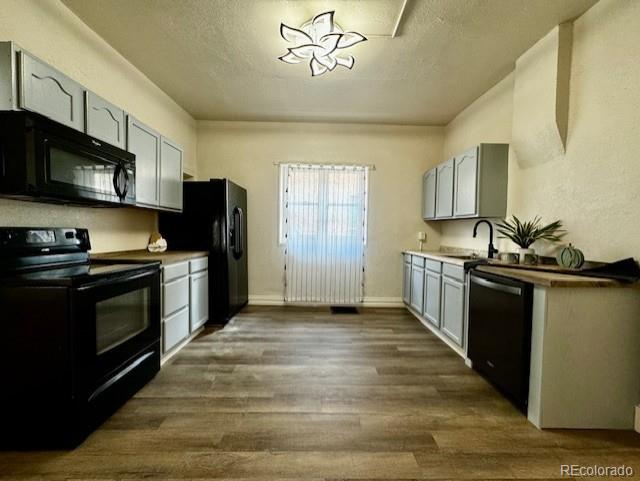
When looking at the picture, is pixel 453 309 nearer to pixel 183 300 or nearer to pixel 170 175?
pixel 183 300

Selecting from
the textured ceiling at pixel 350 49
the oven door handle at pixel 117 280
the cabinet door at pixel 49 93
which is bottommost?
the oven door handle at pixel 117 280

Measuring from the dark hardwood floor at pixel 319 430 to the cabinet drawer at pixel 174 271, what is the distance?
28.8 inches

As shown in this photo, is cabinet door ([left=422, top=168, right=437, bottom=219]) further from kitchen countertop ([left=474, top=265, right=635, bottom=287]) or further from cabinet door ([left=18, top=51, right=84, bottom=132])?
cabinet door ([left=18, top=51, right=84, bottom=132])

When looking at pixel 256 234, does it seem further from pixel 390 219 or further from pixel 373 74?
pixel 373 74

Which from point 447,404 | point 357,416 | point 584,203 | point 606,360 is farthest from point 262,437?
point 584,203

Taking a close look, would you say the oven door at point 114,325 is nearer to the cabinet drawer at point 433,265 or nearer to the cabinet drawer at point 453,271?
the cabinet drawer at point 453,271

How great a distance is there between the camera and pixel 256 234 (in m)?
4.58

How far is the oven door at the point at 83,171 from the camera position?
61.8 inches

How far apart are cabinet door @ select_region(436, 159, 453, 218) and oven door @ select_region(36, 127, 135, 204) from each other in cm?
331

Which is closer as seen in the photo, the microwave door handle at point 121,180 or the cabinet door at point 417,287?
the microwave door handle at point 121,180

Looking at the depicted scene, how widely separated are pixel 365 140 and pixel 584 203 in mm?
2944

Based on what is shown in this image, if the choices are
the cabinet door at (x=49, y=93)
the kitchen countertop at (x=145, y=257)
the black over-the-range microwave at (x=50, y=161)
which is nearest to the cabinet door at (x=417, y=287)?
the kitchen countertop at (x=145, y=257)

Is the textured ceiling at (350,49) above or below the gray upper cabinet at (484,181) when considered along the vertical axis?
above

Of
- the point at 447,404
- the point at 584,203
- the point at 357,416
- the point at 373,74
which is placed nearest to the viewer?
the point at 357,416
